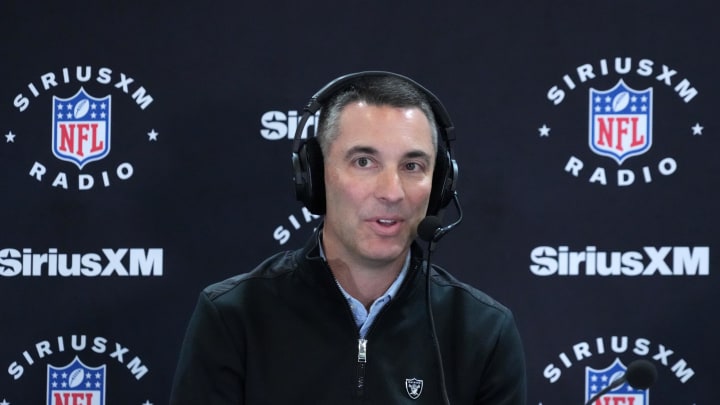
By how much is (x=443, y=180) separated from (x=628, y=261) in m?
0.89

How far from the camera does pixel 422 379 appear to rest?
167cm

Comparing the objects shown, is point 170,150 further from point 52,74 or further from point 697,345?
point 697,345

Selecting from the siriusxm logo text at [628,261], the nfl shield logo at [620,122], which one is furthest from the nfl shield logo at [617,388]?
the nfl shield logo at [620,122]

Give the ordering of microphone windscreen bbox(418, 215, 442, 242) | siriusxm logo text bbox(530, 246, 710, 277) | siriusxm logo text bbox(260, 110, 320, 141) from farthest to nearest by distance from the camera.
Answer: siriusxm logo text bbox(260, 110, 320, 141) < siriusxm logo text bbox(530, 246, 710, 277) < microphone windscreen bbox(418, 215, 442, 242)

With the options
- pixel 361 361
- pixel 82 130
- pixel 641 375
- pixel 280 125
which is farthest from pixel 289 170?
pixel 641 375

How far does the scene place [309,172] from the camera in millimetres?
1720

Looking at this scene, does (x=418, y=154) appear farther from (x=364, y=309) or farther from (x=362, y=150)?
(x=364, y=309)

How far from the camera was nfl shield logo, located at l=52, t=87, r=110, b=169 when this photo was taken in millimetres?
2523

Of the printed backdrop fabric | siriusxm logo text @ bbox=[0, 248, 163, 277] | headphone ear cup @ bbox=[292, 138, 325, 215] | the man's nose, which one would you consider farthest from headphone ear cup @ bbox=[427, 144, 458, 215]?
siriusxm logo text @ bbox=[0, 248, 163, 277]

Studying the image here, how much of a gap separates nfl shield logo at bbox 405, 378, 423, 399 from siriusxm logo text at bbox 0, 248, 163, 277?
1104mm

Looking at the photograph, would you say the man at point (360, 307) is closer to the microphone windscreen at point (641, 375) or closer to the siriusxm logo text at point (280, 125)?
the microphone windscreen at point (641, 375)

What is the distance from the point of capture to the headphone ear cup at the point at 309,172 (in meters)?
1.71

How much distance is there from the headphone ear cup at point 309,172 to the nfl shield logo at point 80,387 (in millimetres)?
1152

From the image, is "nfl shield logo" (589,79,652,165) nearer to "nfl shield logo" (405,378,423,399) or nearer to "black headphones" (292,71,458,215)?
"black headphones" (292,71,458,215)
